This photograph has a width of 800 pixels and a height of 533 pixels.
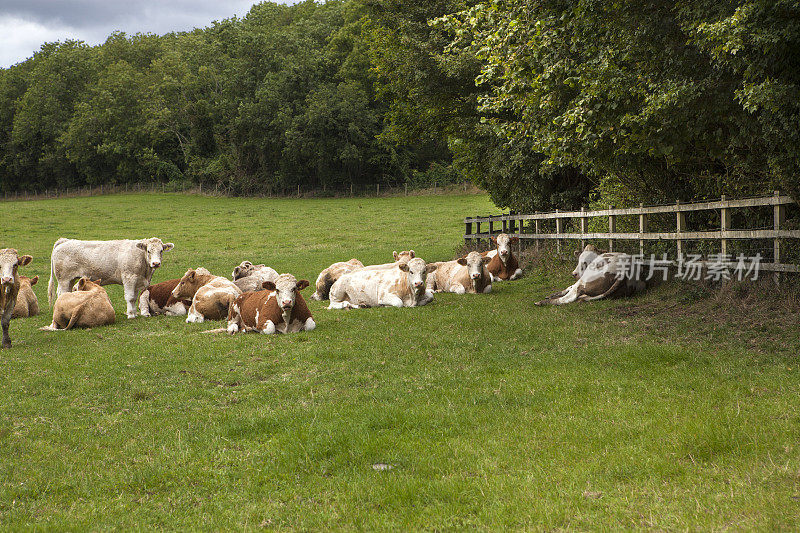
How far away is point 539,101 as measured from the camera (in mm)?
10906

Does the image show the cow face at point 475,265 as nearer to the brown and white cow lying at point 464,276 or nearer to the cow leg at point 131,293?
the brown and white cow lying at point 464,276

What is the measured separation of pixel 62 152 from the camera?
73.8m

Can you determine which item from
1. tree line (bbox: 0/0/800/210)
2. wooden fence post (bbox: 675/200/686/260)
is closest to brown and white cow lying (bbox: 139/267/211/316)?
tree line (bbox: 0/0/800/210)

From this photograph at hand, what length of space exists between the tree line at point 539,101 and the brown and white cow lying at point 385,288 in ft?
11.5

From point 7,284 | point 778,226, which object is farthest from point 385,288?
point 778,226

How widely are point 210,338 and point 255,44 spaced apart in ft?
195

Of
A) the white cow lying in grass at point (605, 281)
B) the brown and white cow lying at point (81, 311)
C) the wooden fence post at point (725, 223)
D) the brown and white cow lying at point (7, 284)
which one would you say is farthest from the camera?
the white cow lying in grass at point (605, 281)

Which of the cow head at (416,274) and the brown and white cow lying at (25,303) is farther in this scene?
the brown and white cow lying at (25,303)

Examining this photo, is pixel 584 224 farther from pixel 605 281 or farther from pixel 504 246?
pixel 605 281

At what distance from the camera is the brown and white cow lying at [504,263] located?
1742 cm

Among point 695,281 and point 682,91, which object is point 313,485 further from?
point 695,281

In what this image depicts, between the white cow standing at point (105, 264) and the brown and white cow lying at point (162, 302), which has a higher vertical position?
the white cow standing at point (105, 264)

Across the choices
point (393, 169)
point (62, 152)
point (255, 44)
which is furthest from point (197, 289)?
point (62, 152)

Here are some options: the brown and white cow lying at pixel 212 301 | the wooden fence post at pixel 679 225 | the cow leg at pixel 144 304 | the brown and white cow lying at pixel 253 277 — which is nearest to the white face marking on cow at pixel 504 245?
the wooden fence post at pixel 679 225
